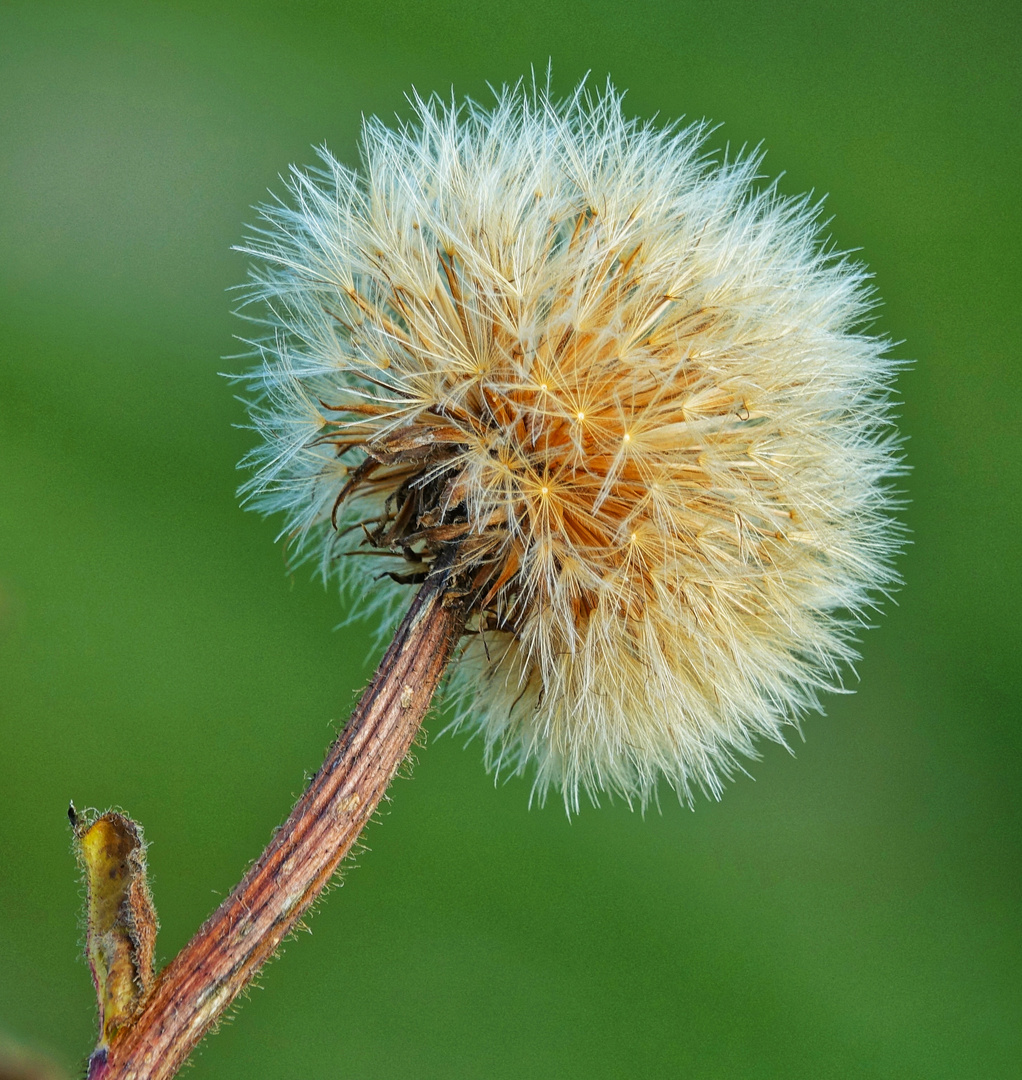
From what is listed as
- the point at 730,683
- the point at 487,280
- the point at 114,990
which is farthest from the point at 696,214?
the point at 114,990

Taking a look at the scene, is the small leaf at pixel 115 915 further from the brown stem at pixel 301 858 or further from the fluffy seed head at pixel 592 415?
the fluffy seed head at pixel 592 415

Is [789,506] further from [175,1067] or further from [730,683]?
[175,1067]

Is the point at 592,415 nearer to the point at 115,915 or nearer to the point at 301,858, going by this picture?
the point at 301,858

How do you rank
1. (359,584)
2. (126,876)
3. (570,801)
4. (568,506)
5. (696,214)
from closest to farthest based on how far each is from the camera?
1. (126,876)
2. (568,506)
3. (696,214)
4. (570,801)
5. (359,584)

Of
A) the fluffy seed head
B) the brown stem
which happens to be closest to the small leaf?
the brown stem

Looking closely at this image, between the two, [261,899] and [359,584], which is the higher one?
[359,584]

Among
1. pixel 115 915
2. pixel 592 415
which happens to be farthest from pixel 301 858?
pixel 592 415
